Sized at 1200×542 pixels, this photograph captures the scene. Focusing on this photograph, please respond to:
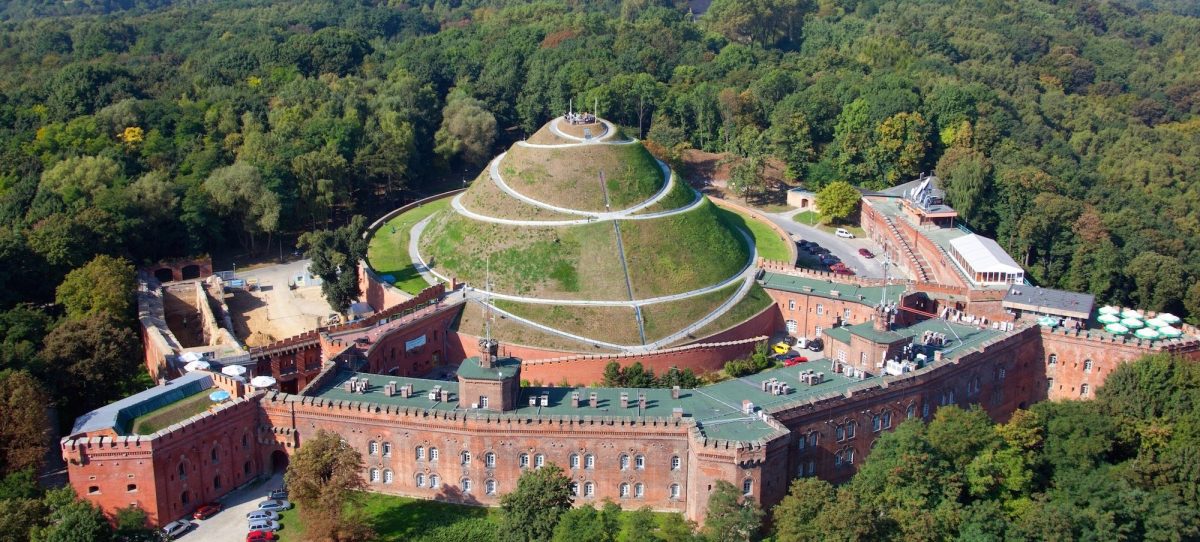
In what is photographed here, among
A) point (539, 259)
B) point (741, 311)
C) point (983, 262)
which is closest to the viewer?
point (741, 311)

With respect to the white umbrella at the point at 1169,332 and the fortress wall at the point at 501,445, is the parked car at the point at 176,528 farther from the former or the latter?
the white umbrella at the point at 1169,332

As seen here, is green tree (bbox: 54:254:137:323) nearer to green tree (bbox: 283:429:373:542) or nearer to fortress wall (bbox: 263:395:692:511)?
fortress wall (bbox: 263:395:692:511)

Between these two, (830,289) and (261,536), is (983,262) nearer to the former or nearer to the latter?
(830,289)

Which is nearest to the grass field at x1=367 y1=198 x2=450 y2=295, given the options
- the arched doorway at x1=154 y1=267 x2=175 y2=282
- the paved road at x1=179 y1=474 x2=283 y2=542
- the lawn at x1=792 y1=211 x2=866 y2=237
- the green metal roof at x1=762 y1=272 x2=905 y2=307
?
the arched doorway at x1=154 y1=267 x2=175 y2=282

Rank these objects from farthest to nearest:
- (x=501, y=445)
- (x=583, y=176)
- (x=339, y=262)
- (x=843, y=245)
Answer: (x=843, y=245) < (x=583, y=176) < (x=339, y=262) < (x=501, y=445)

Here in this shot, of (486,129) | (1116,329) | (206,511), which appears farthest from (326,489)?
(486,129)

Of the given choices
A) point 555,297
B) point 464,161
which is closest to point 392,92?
point 464,161

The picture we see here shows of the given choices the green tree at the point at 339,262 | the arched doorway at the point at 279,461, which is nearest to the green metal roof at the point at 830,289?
the green tree at the point at 339,262
